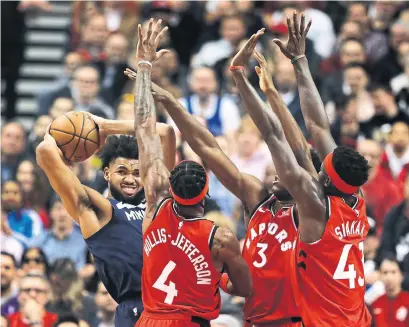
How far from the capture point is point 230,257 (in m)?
7.41

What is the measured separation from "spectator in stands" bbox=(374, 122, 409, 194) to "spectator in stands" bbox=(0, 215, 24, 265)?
422 centimetres

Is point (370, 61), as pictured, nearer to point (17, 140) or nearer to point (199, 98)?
point (199, 98)

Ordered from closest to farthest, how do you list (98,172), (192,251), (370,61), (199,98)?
(192,251) → (98,172) → (199,98) → (370,61)

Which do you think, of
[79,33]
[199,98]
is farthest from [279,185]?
[79,33]

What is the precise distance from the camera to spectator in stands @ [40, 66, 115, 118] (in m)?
14.3

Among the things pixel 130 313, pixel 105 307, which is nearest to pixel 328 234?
pixel 130 313

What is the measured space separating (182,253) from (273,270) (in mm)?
861

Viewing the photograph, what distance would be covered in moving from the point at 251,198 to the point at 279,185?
0.31m

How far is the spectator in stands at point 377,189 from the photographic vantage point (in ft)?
41.8

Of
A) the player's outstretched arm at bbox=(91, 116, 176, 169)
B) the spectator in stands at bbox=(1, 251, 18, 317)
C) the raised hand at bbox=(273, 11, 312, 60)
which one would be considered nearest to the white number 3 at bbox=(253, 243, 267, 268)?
the player's outstretched arm at bbox=(91, 116, 176, 169)

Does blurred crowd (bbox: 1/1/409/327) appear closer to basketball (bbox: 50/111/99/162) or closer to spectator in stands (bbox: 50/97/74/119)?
spectator in stands (bbox: 50/97/74/119)

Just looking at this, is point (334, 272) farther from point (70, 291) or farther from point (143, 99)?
point (70, 291)

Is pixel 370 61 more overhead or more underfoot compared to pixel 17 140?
more overhead

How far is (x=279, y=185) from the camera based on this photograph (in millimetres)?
8055
